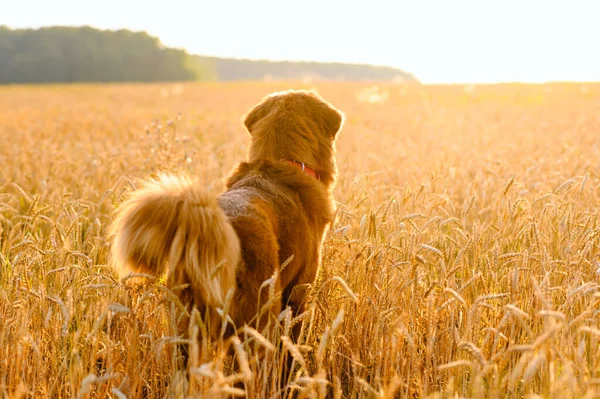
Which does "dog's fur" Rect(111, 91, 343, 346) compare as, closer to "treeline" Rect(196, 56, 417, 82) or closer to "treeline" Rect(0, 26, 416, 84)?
"treeline" Rect(0, 26, 416, 84)

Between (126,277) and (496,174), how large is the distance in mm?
3788

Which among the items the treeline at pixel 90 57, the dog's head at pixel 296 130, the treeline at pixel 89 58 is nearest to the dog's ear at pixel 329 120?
the dog's head at pixel 296 130

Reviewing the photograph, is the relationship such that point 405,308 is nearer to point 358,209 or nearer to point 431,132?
point 358,209

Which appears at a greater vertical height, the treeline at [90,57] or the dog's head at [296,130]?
the treeline at [90,57]

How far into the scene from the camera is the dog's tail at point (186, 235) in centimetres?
213

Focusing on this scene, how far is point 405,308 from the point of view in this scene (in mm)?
2873

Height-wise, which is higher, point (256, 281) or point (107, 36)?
point (107, 36)

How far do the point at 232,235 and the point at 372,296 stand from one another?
43.3 inches

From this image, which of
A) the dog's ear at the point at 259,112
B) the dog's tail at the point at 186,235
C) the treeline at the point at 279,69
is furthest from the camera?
the treeline at the point at 279,69

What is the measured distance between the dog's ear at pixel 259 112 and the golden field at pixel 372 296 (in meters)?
0.78

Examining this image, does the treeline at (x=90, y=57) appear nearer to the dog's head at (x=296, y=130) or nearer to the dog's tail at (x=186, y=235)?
the dog's head at (x=296, y=130)

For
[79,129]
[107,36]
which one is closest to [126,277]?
[79,129]

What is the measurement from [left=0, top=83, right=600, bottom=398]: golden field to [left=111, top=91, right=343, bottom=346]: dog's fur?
136 mm

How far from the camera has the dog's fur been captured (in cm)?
215
